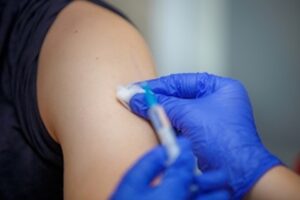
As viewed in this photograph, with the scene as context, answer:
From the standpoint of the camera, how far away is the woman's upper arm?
2.16ft

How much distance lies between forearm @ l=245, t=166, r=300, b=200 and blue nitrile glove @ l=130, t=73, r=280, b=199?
1 cm

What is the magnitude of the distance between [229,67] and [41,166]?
3.29 ft

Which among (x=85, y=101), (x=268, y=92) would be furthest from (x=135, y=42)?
(x=268, y=92)

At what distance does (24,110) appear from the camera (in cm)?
78

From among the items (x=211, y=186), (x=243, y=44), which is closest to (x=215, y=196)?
(x=211, y=186)

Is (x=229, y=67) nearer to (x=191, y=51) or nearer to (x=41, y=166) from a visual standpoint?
(x=191, y=51)

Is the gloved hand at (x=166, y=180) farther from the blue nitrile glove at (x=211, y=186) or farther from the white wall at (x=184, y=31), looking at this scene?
the white wall at (x=184, y=31)

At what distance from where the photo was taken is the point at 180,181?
1.79ft

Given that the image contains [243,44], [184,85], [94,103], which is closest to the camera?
[94,103]

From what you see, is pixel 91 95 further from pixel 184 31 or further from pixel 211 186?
pixel 184 31

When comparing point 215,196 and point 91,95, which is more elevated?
point 91,95

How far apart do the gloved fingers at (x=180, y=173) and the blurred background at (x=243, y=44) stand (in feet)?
3.48

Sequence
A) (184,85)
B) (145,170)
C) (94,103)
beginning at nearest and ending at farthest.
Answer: (145,170)
(94,103)
(184,85)

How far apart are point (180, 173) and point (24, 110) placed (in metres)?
0.37
